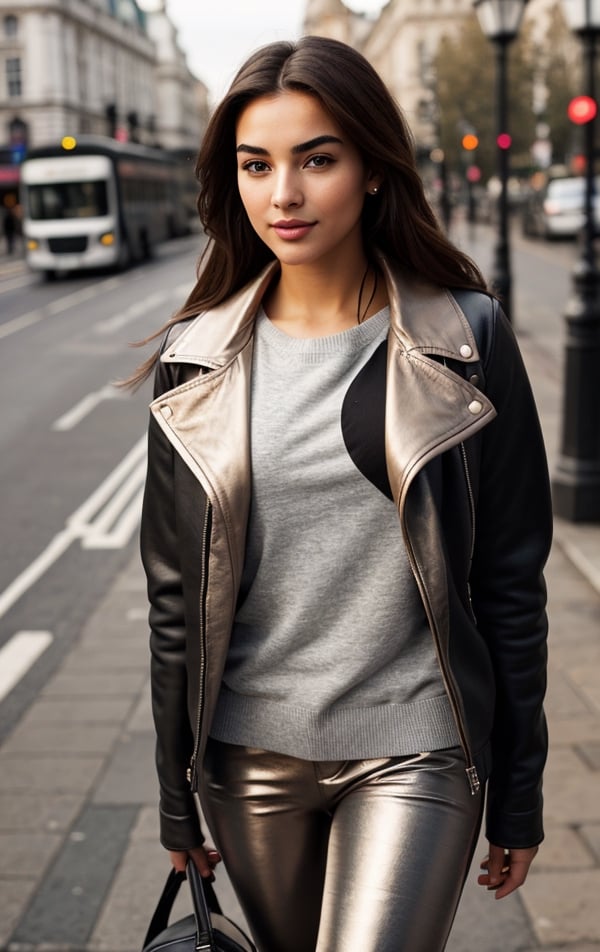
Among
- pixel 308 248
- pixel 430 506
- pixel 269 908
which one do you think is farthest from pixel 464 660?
pixel 308 248

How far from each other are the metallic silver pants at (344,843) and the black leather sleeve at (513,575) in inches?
4.9

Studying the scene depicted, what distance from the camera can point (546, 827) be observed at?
372 cm

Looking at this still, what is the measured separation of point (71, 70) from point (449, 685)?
83592 mm

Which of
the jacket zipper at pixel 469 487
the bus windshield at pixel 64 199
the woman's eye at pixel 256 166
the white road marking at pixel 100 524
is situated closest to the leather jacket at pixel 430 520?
the jacket zipper at pixel 469 487

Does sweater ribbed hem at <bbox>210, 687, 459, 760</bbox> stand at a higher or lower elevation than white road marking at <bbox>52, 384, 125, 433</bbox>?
higher

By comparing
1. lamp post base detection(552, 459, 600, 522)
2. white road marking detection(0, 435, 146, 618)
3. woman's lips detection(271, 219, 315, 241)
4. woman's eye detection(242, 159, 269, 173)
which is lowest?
white road marking detection(0, 435, 146, 618)

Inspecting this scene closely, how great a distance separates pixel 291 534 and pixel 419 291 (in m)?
0.45

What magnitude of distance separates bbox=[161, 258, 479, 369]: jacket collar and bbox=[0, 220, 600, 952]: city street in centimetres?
17

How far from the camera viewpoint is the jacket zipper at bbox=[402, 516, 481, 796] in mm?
1862

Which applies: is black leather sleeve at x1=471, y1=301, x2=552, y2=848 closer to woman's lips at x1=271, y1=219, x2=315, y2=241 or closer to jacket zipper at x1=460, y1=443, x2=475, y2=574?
jacket zipper at x1=460, y1=443, x2=475, y2=574

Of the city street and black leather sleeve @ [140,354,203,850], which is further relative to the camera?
the city street

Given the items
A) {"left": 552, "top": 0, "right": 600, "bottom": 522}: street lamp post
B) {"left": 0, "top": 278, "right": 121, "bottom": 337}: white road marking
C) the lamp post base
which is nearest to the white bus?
{"left": 0, "top": 278, "right": 121, "bottom": 337}: white road marking

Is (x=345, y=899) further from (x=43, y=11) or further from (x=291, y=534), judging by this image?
(x=43, y=11)

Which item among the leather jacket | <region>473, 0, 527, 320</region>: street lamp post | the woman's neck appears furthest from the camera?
<region>473, 0, 527, 320</region>: street lamp post
